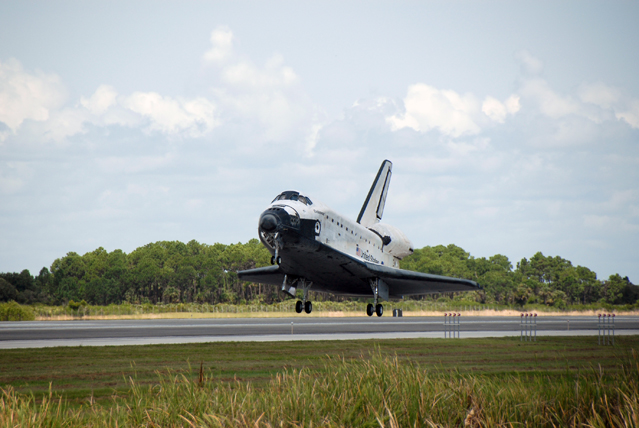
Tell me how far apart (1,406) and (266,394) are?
3.42 meters

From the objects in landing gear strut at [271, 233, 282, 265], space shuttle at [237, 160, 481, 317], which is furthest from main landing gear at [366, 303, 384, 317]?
landing gear strut at [271, 233, 282, 265]

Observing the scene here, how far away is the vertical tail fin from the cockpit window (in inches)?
494

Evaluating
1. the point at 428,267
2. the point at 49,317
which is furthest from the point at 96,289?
the point at 428,267

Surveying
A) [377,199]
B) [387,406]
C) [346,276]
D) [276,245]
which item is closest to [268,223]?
[276,245]

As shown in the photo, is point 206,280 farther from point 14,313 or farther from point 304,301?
point 304,301

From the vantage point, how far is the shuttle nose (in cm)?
1967

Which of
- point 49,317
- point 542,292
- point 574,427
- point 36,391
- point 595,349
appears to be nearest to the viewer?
point 574,427

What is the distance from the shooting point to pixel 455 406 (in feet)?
24.1

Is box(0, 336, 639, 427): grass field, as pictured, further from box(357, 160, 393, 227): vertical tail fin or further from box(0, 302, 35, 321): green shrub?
box(0, 302, 35, 321): green shrub

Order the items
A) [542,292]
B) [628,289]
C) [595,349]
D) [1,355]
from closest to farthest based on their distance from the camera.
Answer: [1,355] < [595,349] < [542,292] < [628,289]

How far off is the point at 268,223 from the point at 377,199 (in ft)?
56.2

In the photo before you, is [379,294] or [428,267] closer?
[379,294]

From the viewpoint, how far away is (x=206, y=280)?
116 meters

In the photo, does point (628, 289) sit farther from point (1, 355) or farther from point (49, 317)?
point (1, 355)
